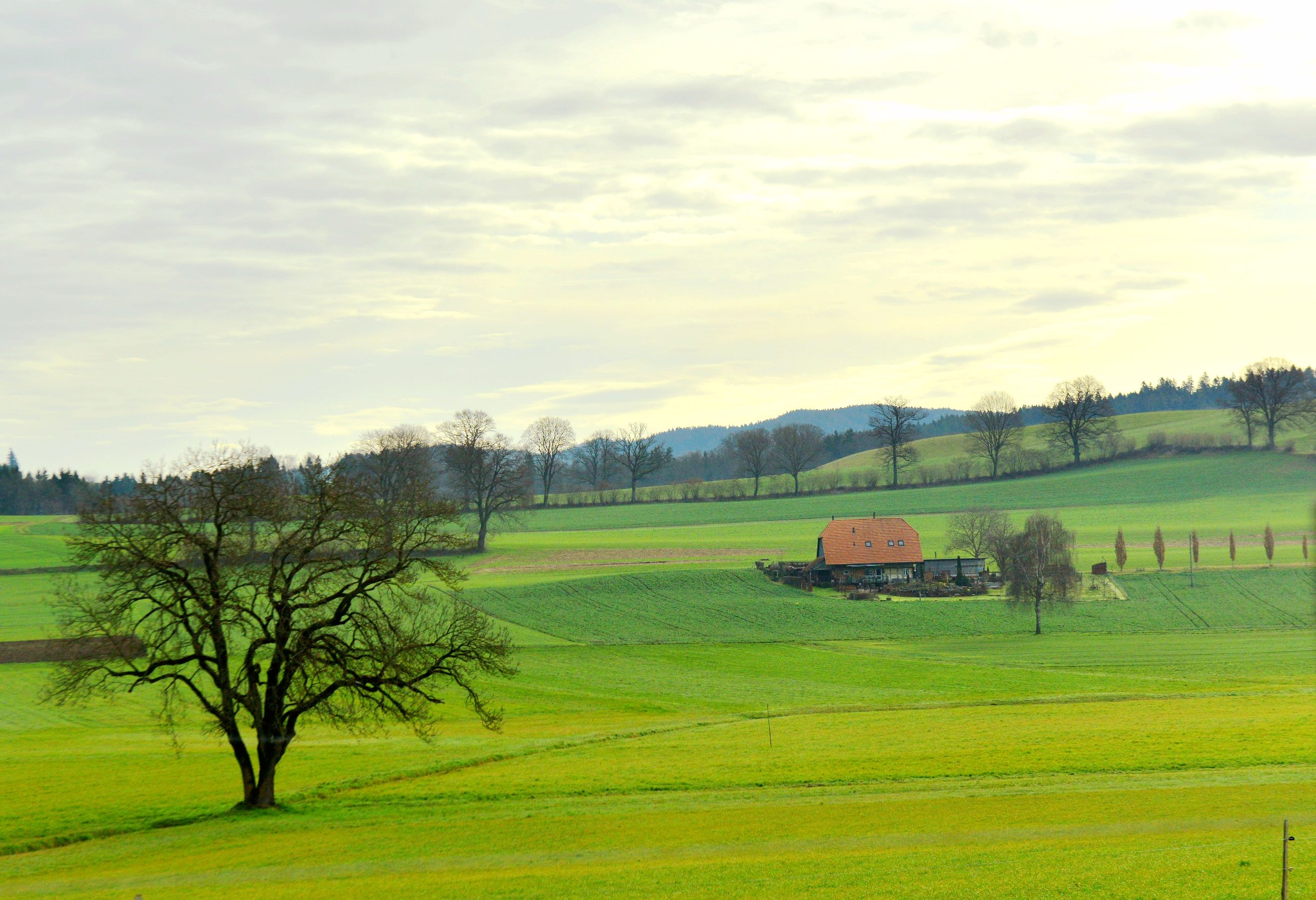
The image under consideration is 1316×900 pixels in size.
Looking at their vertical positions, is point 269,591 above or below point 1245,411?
below

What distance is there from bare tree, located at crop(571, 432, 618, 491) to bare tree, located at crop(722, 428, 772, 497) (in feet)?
69.2

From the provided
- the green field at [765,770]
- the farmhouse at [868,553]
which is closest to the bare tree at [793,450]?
the farmhouse at [868,553]

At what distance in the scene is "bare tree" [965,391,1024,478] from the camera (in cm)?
14638

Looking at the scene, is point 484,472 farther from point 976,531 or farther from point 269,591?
point 269,591

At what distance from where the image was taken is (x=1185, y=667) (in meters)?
51.6

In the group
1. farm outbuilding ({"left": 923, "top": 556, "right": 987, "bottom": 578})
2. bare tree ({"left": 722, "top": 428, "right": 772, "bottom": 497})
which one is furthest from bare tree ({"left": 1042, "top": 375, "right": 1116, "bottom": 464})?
farm outbuilding ({"left": 923, "top": 556, "right": 987, "bottom": 578})

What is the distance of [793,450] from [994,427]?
97.3 ft

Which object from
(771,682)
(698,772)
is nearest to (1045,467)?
(771,682)

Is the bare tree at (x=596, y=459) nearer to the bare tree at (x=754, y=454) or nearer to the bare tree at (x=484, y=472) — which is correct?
the bare tree at (x=754, y=454)

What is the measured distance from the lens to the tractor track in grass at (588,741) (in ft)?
84.0

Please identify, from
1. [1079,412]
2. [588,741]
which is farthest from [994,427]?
[588,741]

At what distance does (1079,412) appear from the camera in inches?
5561

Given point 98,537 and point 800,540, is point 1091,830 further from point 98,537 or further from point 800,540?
point 800,540

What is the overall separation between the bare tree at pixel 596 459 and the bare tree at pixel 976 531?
8141 cm
